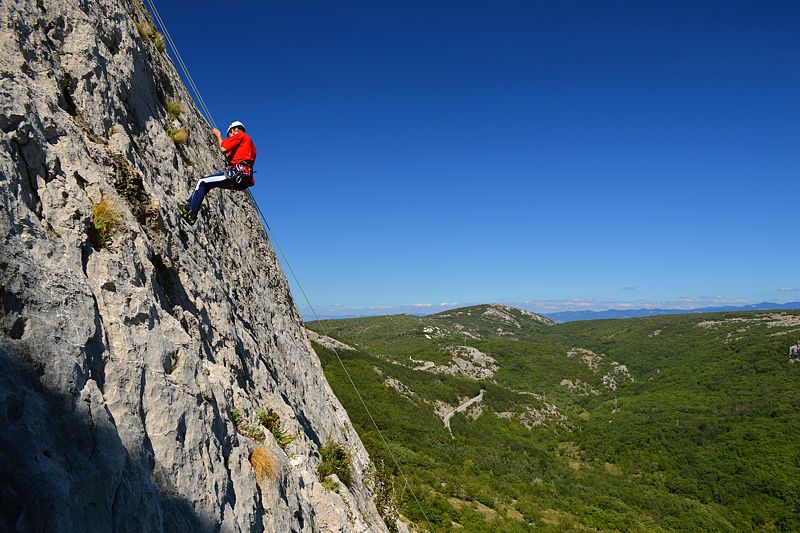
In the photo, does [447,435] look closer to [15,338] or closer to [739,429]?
[739,429]

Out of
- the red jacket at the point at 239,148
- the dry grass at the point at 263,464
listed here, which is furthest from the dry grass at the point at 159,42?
the dry grass at the point at 263,464

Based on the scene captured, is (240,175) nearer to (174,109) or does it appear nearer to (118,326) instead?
(174,109)

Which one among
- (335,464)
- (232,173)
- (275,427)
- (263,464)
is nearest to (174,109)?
(232,173)

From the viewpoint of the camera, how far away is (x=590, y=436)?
10300 cm

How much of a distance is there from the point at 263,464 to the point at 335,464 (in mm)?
Answer: 4129

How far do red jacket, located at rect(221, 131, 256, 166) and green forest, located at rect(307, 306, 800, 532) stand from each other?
10.7 meters

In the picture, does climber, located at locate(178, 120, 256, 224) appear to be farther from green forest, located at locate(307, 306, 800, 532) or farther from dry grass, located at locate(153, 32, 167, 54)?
green forest, located at locate(307, 306, 800, 532)

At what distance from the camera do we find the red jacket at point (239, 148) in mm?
8866

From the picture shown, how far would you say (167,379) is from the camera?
5.17 meters

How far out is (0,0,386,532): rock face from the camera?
3574 millimetres

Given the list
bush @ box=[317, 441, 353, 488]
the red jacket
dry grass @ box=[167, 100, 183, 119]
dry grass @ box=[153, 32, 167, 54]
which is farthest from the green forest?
dry grass @ box=[153, 32, 167, 54]

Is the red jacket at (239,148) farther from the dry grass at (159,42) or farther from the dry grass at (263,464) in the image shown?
the dry grass at (263,464)

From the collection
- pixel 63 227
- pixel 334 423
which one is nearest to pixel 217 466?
pixel 63 227

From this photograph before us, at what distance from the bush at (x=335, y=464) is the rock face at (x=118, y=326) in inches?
16.8
